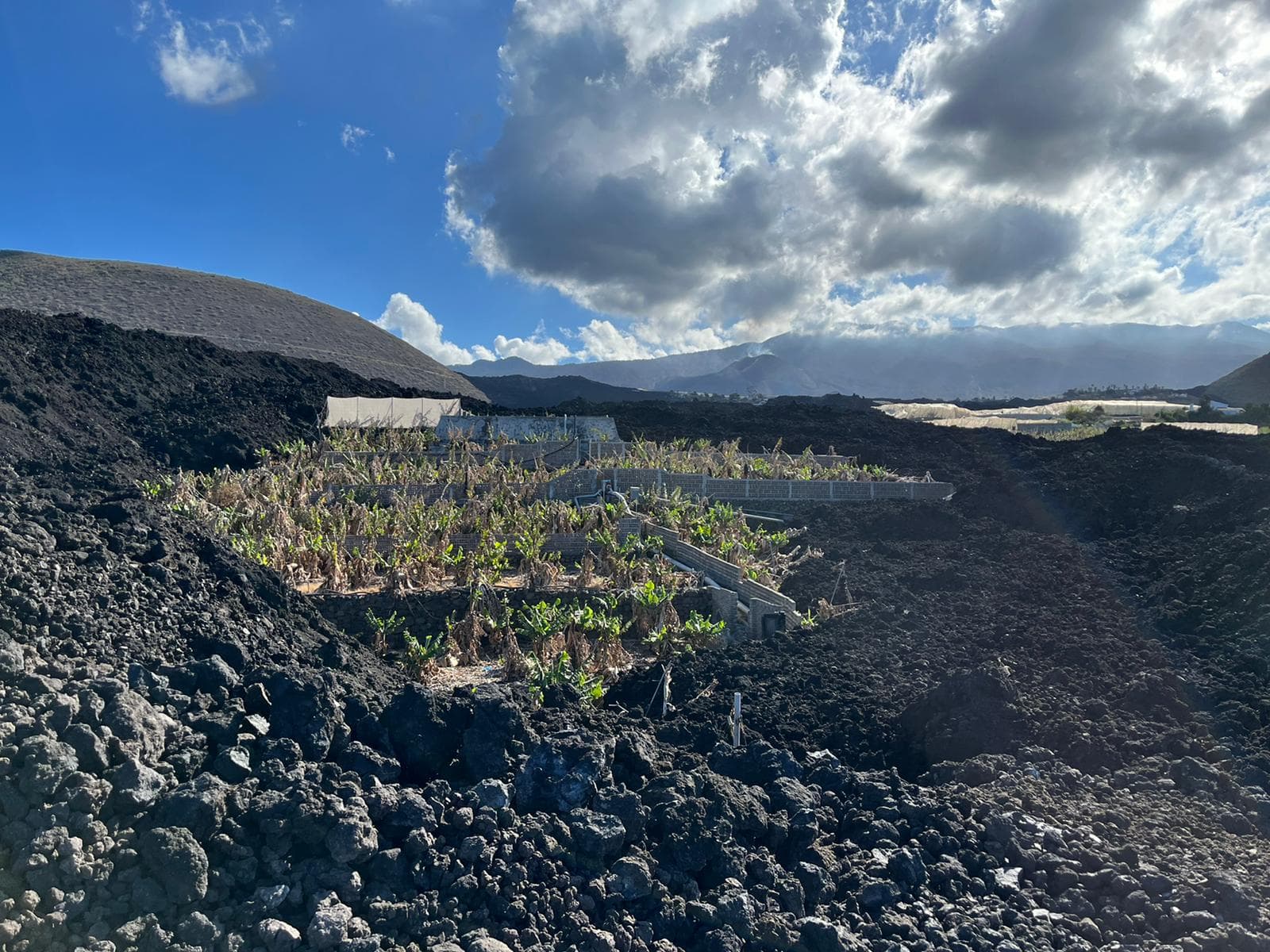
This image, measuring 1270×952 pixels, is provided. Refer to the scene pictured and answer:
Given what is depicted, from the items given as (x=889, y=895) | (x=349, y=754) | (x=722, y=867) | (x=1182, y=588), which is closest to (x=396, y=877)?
(x=349, y=754)

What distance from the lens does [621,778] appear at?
5.21 metres

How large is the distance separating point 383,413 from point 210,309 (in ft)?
82.8

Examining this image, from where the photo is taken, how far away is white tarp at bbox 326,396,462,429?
76.2ft

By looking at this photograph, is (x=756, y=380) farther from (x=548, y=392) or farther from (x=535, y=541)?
(x=535, y=541)

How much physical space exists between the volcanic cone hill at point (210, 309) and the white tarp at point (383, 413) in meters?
12.2

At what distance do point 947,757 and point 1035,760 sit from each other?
0.60 metres

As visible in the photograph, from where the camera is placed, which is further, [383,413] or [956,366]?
[956,366]

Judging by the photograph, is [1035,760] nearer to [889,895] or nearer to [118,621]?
[889,895]

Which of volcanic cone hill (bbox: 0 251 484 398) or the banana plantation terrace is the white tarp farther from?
volcanic cone hill (bbox: 0 251 484 398)

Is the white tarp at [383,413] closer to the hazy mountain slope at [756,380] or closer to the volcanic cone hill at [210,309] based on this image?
the volcanic cone hill at [210,309]

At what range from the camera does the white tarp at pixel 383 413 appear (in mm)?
23219

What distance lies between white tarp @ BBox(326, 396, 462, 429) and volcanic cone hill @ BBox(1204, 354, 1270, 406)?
142 ft

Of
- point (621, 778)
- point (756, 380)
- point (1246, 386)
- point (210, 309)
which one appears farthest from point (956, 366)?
point (621, 778)

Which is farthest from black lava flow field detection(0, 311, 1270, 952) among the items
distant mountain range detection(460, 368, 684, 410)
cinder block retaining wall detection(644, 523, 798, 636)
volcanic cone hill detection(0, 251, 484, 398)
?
distant mountain range detection(460, 368, 684, 410)
